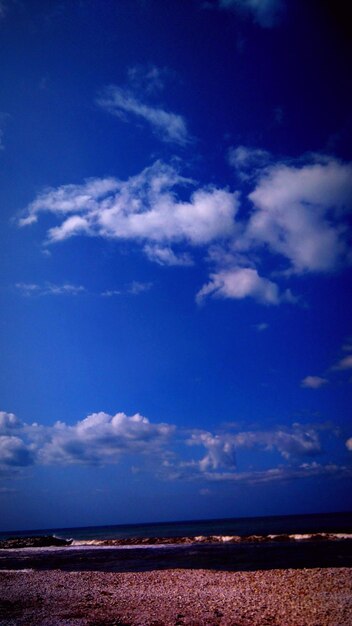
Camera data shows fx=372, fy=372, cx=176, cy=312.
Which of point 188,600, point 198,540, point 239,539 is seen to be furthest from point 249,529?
point 188,600

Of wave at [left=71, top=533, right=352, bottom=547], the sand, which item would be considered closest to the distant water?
wave at [left=71, top=533, right=352, bottom=547]

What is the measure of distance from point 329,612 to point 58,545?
6594cm

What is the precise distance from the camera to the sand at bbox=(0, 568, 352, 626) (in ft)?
48.5

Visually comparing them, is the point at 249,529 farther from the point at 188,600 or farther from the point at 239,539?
the point at 188,600

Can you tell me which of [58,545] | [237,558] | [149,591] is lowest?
[58,545]

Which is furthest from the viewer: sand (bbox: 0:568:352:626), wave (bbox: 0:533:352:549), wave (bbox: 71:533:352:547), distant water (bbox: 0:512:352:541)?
distant water (bbox: 0:512:352:541)

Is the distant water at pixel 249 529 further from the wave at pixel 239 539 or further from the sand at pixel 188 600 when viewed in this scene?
the sand at pixel 188 600

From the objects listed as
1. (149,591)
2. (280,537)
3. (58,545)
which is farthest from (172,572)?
(58,545)

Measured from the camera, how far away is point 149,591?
20.5m

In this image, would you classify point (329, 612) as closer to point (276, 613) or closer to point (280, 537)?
point (276, 613)

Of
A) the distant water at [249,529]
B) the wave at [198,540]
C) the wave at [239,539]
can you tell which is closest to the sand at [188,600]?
the wave at [239,539]

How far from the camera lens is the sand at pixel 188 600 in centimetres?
1478

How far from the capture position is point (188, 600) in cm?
1794

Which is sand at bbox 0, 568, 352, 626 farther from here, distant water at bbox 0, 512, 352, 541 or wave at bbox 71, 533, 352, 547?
distant water at bbox 0, 512, 352, 541
